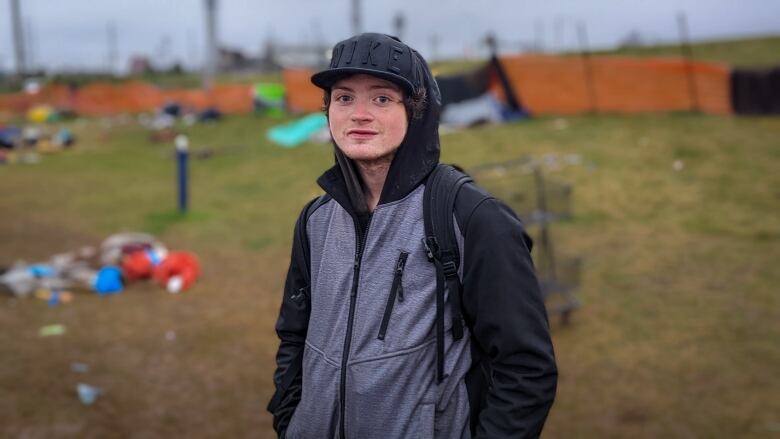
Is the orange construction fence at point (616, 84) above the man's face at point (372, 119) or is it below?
below

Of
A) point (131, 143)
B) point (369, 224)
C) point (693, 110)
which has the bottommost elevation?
point (131, 143)

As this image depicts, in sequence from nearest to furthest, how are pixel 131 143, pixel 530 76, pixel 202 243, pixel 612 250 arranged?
pixel 612 250
pixel 202 243
pixel 530 76
pixel 131 143

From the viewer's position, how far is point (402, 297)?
76.3 inches

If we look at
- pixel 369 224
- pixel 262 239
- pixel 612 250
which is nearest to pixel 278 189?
pixel 262 239

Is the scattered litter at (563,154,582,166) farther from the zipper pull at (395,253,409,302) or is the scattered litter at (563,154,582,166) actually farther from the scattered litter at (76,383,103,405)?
the zipper pull at (395,253,409,302)

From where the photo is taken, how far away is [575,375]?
19.0 ft

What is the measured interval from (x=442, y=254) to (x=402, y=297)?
0.16 metres

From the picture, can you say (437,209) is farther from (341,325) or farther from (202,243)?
(202,243)

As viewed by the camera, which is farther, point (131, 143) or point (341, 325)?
point (131, 143)

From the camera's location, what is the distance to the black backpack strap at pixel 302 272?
2.28 m

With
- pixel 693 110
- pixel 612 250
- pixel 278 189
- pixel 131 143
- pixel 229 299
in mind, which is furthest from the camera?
pixel 131 143

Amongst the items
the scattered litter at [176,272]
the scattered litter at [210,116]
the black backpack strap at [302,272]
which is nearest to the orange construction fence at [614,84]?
the scattered litter at [176,272]

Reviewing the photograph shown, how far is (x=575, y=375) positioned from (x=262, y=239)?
583 centimetres

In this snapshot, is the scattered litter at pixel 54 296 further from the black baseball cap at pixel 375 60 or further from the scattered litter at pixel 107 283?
the black baseball cap at pixel 375 60
